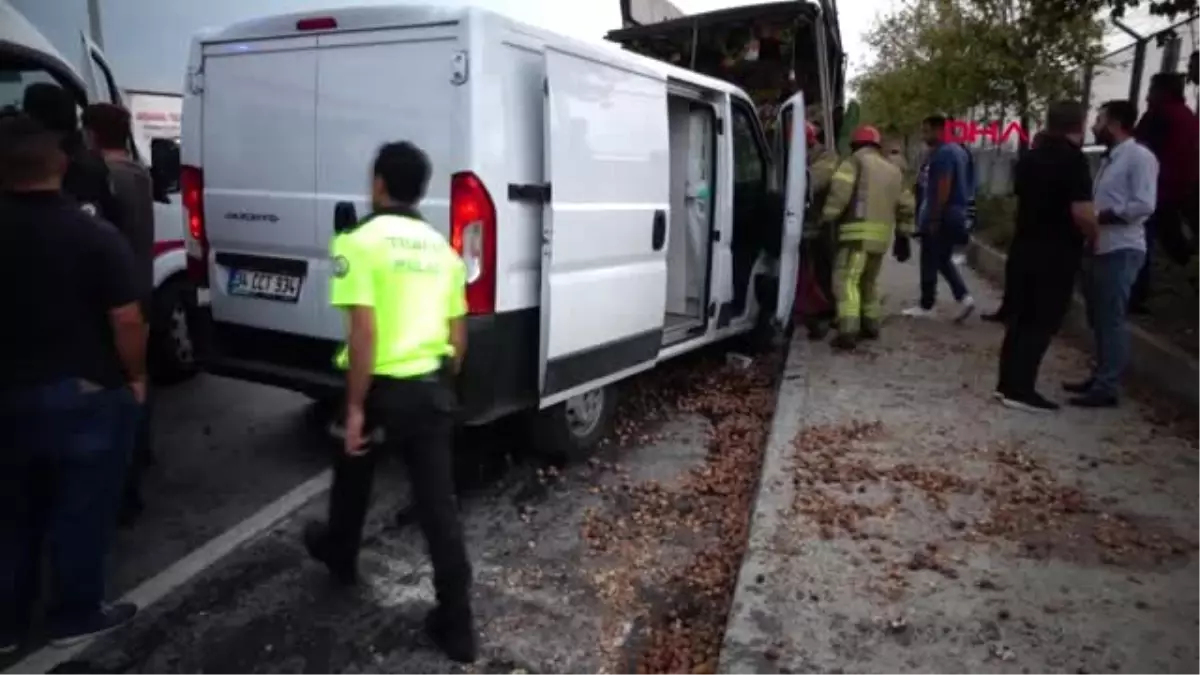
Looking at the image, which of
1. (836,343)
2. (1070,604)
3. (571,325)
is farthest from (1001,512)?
(836,343)

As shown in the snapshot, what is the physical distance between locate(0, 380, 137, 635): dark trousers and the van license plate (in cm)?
134

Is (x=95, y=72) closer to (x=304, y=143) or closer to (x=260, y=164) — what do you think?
(x=260, y=164)

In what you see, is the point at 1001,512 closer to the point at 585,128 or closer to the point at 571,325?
the point at 571,325

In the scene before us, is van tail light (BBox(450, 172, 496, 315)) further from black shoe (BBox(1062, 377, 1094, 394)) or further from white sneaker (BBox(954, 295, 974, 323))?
white sneaker (BBox(954, 295, 974, 323))

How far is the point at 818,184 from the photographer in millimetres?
8086

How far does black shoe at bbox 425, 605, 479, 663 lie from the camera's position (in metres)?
3.45

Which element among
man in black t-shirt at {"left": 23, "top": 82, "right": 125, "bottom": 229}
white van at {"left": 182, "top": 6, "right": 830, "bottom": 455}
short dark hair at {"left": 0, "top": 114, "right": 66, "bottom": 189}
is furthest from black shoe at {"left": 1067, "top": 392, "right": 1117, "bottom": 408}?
short dark hair at {"left": 0, "top": 114, "right": 66, "bottom": 189}

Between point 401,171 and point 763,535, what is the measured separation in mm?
2143

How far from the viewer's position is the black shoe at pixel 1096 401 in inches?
250

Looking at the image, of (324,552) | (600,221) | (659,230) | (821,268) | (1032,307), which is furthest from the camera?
(821,268)

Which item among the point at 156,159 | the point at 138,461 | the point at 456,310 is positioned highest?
the point at 156,159

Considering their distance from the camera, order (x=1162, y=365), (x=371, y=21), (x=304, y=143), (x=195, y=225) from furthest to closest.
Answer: (x=1162, y=365)
(x=195, y=225)
(x=304, y=143)
(x=371, y=21)

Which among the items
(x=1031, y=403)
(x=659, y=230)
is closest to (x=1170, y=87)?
(x=1031, y=403)

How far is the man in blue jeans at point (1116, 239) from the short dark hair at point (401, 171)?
14.0 ft
